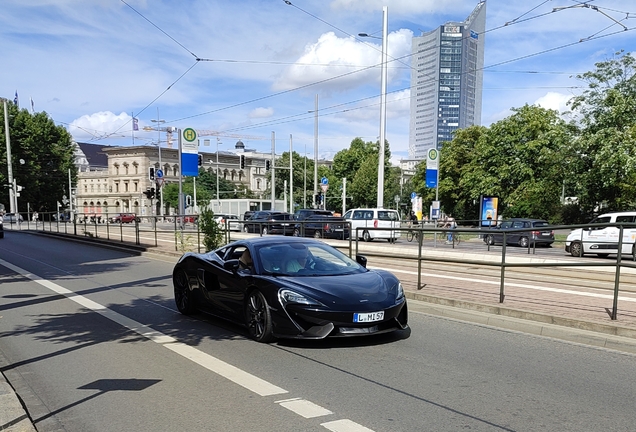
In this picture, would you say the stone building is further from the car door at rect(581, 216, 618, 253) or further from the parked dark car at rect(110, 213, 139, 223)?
the car door at rect(581, 216, 618, 253)

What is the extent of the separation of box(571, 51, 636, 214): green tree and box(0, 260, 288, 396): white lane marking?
2994 cm

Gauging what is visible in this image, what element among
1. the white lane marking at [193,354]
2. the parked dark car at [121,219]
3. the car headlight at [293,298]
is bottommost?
the white lane marking at [193,354]

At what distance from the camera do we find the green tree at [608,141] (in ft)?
106

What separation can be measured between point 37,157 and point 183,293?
69.5 m

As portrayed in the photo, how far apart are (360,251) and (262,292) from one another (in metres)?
8.07

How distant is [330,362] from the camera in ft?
19.8

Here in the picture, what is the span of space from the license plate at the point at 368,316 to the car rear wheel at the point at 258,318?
1.09 metres

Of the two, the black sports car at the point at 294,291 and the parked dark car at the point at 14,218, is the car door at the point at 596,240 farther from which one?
the parked dark car at the point at 14,218

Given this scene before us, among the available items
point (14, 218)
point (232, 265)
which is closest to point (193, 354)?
point (232, 265)

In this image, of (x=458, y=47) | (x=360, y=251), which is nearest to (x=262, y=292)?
(x=360, y=251)

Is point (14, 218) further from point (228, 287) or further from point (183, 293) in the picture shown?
point (228, 287)

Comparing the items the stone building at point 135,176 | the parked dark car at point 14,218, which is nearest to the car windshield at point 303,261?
the parked dark car at point 14,218

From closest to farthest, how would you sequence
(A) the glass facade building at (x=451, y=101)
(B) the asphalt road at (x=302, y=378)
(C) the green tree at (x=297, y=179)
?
(B) the asphalt road at (x=302, y=378) → (C) the green tree at (x=297, y=179) → (A) the glass facade building at (x=451, y=101)

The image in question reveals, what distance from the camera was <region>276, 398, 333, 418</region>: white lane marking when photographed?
4.46 meters
